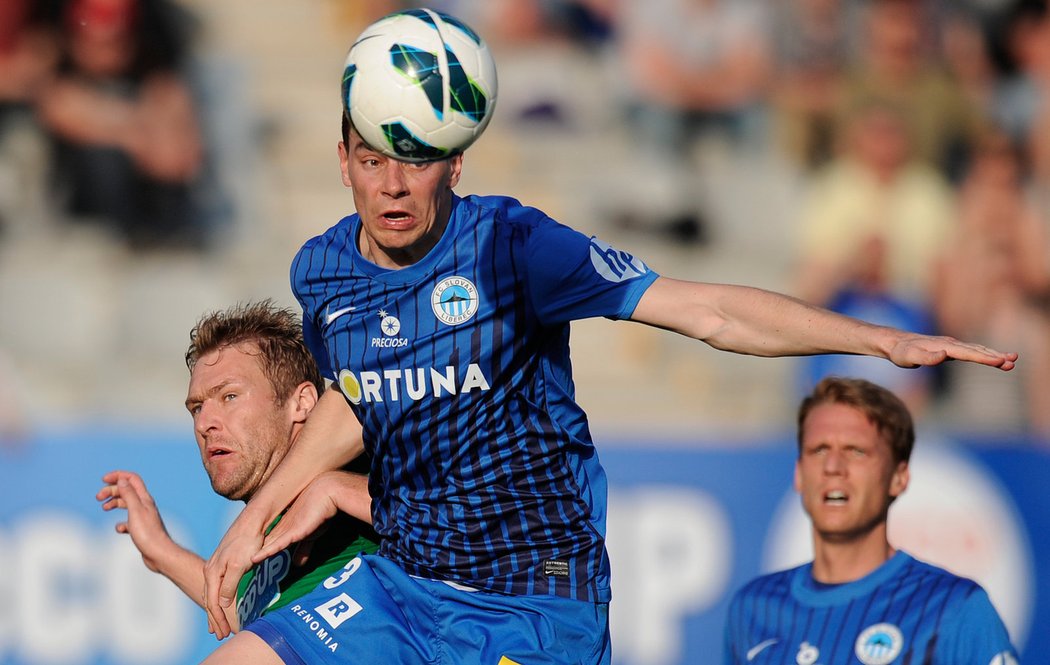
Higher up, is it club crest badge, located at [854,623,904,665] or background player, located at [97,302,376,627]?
background player, located at [97,302,376,627]

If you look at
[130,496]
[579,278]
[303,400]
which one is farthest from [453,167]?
[130,496]

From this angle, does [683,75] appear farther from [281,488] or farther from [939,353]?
[939,353]

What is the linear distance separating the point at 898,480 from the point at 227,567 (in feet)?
9.42

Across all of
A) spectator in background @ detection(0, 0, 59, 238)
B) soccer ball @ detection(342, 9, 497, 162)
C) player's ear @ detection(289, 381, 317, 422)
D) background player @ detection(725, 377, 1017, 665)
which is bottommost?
background player @ detection(725, 377, 1017, 665)

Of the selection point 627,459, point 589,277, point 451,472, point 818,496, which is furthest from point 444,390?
point 627,459

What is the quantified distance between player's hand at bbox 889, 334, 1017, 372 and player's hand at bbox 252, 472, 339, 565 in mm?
1883

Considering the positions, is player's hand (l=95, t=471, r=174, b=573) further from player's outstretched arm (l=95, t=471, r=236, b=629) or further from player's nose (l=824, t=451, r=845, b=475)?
player's nose (l=824, t=451, r=845, b=475)

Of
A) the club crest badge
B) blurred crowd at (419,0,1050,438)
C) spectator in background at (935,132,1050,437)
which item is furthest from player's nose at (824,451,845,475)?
spectator in background at (935,132,1050,437)

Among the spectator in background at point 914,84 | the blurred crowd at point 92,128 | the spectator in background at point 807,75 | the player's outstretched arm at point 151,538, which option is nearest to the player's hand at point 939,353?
the player's outstretched arm at point 151,538

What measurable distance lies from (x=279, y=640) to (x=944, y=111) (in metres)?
9.77

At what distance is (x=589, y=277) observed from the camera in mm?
3838

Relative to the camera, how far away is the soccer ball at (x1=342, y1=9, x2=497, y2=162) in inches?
151

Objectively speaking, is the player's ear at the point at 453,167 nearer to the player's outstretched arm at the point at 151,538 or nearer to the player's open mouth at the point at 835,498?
the player's outstretched arm at the point at 151,538

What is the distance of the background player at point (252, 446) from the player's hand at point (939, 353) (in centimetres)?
192
